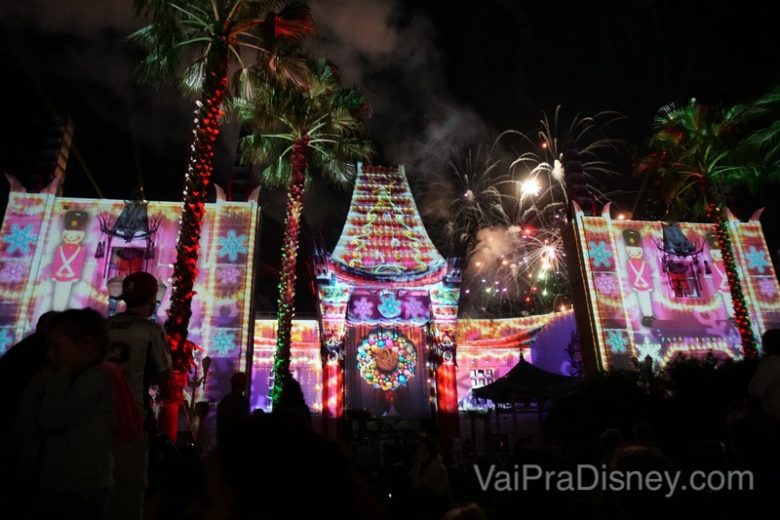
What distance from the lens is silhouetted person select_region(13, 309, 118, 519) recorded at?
2.38 metres

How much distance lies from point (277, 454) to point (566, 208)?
2496cm

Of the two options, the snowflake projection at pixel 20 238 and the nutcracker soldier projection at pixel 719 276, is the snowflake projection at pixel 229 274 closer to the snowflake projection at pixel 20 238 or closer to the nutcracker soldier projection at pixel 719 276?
the snowflake projection at pixel 20 238

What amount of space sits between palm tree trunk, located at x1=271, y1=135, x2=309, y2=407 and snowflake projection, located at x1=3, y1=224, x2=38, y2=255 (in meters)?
11.2

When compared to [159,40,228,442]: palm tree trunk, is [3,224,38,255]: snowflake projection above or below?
Result: above

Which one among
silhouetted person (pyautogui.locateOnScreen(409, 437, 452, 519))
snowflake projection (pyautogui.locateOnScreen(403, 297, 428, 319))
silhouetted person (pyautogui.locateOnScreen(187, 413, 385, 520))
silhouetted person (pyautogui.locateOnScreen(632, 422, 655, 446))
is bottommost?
silhouetted person (pyautogui.locateOnScreen(409, 437, 452, 519))

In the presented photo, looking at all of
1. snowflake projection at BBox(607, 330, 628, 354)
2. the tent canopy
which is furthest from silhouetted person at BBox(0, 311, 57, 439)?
snowflake projection at BBox(607, 330, 628, 354)

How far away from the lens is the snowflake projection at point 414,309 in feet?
77.4

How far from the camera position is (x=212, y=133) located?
431 inches

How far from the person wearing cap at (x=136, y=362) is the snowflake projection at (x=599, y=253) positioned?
21.6 m

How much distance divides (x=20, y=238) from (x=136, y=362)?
20.4 meters

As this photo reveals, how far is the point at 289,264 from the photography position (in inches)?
597

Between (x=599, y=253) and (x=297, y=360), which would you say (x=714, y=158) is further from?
(x=297, y=360)

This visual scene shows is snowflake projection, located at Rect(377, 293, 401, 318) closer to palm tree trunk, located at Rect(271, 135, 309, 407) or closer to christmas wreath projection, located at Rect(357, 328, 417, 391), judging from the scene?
christmas wreath projection, located at Rect(357, 328, 417, 391)

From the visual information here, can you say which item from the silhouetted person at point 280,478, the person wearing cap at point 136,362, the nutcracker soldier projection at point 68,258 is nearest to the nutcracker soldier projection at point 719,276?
the person wearing cap at point 136,362
